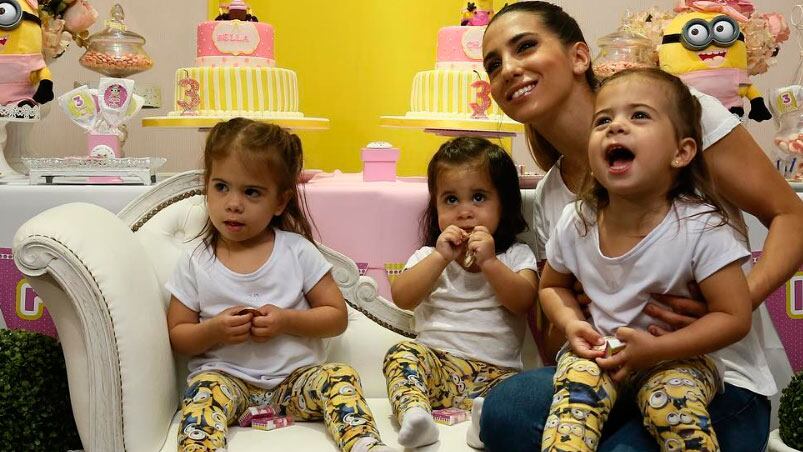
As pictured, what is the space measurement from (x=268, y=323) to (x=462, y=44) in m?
1.37

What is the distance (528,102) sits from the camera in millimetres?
2160

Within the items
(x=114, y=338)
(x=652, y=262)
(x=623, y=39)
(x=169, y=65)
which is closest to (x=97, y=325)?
(x=114, y=338)

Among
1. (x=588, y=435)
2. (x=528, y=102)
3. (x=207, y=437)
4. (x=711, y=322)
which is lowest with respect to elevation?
(x=207, y=437)

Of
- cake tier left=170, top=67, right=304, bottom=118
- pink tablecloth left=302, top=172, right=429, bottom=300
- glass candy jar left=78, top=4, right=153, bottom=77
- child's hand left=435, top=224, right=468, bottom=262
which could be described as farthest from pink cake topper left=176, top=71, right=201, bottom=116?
child's hand left=435, top=224, right=468, bottom=262

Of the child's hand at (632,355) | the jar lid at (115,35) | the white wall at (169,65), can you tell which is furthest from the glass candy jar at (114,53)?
the child's hand at (632,355)

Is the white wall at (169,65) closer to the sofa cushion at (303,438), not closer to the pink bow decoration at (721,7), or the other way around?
the pink bow decoration at (721,7)

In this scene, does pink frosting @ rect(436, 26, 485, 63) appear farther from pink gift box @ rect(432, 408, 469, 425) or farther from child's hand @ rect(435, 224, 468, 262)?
pink gift box @ rect(432, 408, 469, 425)

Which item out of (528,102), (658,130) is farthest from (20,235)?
(658,130)

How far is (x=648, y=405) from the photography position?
171 centimetres

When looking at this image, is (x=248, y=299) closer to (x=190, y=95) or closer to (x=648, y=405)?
(x=648, y=405)

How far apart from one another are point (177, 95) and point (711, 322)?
196 cm

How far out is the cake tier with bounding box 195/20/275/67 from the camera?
314cm

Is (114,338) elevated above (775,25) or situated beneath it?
situated beneath

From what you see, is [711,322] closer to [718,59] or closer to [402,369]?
[402,369]
